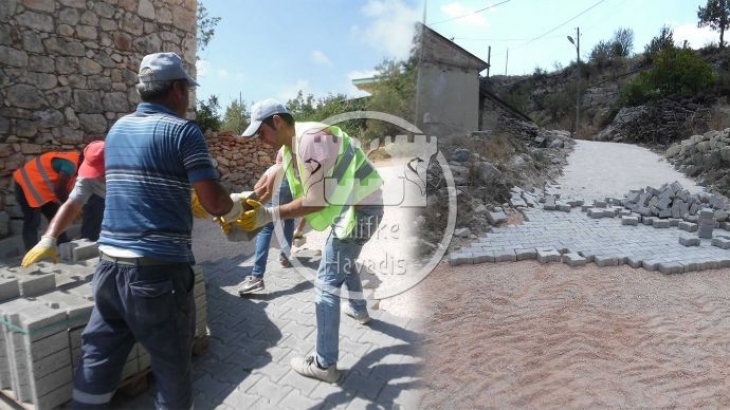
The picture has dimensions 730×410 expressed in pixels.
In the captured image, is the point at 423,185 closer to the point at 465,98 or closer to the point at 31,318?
the point at 31,318

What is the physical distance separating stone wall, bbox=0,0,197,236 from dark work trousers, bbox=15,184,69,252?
1.25 m

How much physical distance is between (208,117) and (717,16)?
28749mm

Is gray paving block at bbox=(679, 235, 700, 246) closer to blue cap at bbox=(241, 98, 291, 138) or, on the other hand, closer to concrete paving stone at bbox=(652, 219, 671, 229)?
concrete paving stone at bbox=(652, 219, 671, 229)

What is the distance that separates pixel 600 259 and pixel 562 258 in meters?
0.37

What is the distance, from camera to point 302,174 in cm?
239

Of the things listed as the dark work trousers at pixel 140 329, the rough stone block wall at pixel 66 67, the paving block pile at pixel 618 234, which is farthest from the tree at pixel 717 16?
the dark work trousers at pixel 140 329

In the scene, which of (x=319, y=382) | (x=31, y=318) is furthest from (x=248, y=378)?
(x=31, y=318)

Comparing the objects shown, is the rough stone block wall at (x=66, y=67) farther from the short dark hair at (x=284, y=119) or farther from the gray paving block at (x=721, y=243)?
the gray paving block at (x=721, y=243)

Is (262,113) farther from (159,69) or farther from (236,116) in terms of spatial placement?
(236,116)

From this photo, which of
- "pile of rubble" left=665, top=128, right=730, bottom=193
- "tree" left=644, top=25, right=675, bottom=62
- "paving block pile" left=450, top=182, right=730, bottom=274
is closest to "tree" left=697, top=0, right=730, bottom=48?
"tree" left=644, top=25, right=675, bottom=62

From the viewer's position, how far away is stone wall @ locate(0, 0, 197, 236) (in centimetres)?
512

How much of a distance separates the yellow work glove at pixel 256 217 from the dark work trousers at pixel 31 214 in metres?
2.86

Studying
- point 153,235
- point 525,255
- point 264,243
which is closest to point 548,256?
point 525,255

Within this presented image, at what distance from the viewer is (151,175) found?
5.88 feet
